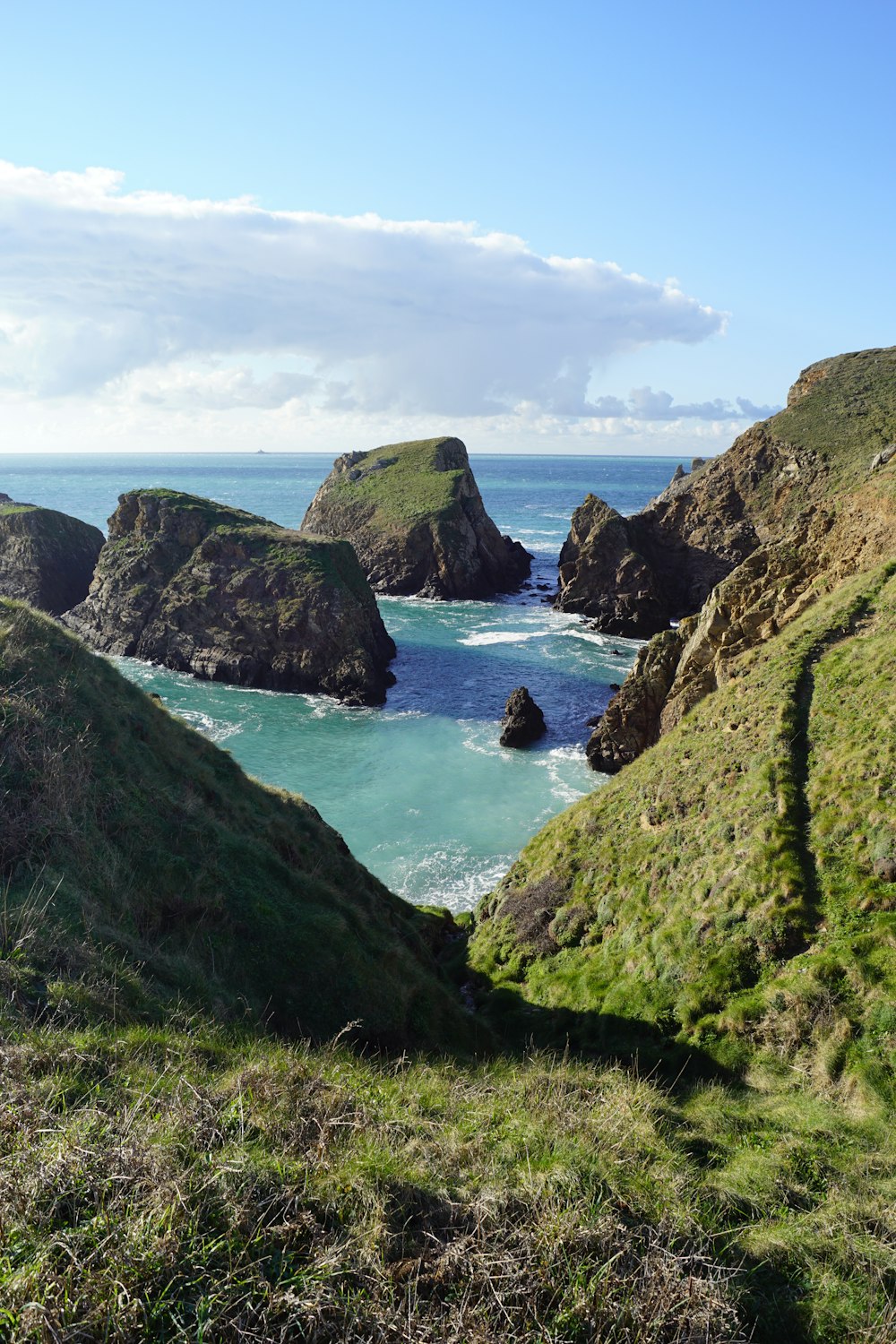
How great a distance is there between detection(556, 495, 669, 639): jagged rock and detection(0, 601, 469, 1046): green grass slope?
58815 mm

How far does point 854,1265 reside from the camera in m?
7.24

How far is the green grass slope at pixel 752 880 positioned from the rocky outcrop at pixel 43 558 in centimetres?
7288

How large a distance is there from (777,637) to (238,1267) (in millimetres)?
26914

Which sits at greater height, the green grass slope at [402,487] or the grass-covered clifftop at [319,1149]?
the green grass slope at [402,487]

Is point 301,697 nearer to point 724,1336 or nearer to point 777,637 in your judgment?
point 777,637

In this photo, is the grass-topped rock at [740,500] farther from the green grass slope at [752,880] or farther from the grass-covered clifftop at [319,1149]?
the grass-covered clifftop at [319,1149]

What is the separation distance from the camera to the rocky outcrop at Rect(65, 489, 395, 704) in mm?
62812

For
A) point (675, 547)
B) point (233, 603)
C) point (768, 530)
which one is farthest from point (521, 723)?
point (675, 547)

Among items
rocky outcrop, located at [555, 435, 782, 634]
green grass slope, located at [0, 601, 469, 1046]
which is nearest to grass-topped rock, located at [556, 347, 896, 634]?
rocky outcrop, located at [555, 435, 782, 634]

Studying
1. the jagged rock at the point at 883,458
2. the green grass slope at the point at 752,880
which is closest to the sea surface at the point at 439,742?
the green grass slope at the point at 752,880

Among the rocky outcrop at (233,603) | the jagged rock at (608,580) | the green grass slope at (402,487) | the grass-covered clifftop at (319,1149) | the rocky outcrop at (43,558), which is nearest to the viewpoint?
the grass-covered clifftop at (319,1149)

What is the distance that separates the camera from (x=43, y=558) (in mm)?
82375

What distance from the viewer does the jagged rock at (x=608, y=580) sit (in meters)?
75.1

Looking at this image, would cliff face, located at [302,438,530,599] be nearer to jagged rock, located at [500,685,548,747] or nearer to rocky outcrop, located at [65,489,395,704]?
rocky outcrop, located at [65,489,395,704]
